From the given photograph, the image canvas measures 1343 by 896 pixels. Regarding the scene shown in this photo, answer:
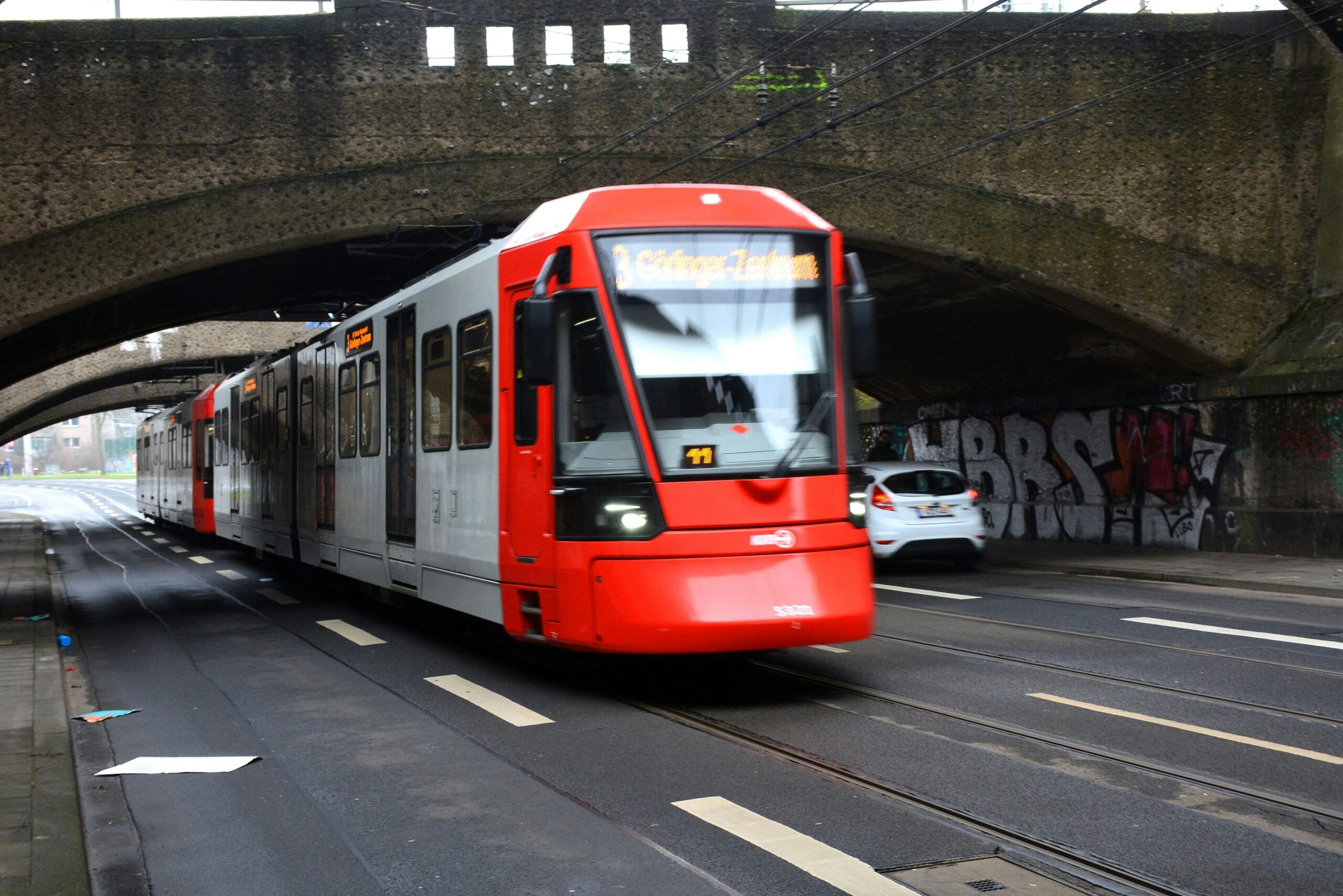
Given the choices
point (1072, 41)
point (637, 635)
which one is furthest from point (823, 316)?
point (1072, 41)

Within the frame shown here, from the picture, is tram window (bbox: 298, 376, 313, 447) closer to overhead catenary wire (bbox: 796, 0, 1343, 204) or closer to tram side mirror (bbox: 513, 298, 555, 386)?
overhead catenary wire (bbox: 796, 0, 1343, 204)

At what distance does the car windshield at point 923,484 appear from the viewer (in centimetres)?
1714

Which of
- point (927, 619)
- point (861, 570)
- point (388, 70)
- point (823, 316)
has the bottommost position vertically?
point (927, 619)

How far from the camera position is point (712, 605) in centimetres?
780

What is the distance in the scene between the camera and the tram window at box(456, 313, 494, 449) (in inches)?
371

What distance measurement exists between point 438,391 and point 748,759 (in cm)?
502

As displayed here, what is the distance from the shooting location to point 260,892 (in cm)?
482

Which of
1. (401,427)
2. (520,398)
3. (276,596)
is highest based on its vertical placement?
(520,398)

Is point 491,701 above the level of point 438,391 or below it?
below

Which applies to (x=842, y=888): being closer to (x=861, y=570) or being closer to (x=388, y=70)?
(x=861, y=570)

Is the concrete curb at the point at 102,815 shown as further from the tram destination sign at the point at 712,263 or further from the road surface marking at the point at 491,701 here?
the tram destination sign at the point at 712,263

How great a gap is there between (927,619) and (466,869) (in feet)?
26.2

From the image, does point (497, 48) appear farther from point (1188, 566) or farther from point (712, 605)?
point (712, 605)

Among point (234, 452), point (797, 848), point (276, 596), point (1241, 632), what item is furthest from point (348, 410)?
point (797, 848)
